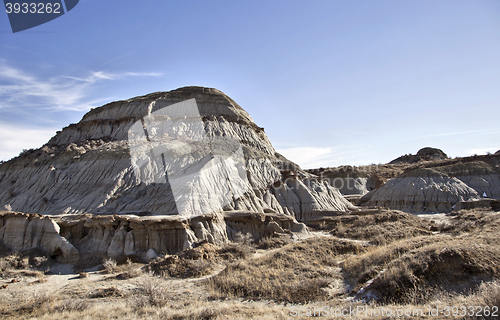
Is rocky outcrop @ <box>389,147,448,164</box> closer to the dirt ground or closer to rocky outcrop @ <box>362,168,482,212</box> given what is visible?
rocky outcrop @ <box>362,168,482,212</box>

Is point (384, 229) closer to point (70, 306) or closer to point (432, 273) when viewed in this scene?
point (432, 273)

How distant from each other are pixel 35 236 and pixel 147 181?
453 inches

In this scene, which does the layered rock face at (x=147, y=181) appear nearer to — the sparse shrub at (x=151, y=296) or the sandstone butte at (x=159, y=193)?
the sandstone butte at (x=159, y=193)

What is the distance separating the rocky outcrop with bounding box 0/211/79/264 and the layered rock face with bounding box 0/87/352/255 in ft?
3.54

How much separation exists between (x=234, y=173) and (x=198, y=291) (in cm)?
1952

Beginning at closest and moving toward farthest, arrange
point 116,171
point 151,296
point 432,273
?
point 432,273 → point 151,296 → point 116,171

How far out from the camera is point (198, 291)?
12.6m

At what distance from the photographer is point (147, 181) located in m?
30.1

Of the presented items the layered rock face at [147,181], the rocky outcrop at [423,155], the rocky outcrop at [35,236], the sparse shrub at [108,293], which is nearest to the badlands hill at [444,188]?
the layered rock face at [147,181]

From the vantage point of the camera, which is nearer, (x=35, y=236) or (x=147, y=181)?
(x=35, y=236)

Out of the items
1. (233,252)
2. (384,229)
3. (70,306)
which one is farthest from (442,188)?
(70,306)

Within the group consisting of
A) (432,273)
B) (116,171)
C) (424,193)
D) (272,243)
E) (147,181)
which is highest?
(116,171)

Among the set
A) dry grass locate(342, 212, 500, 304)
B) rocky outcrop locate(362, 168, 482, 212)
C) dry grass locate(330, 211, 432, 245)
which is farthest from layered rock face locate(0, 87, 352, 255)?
rocky outcrop locate(362, 168, 482, 212)

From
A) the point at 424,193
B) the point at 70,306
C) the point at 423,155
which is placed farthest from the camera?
the point at 423,155
